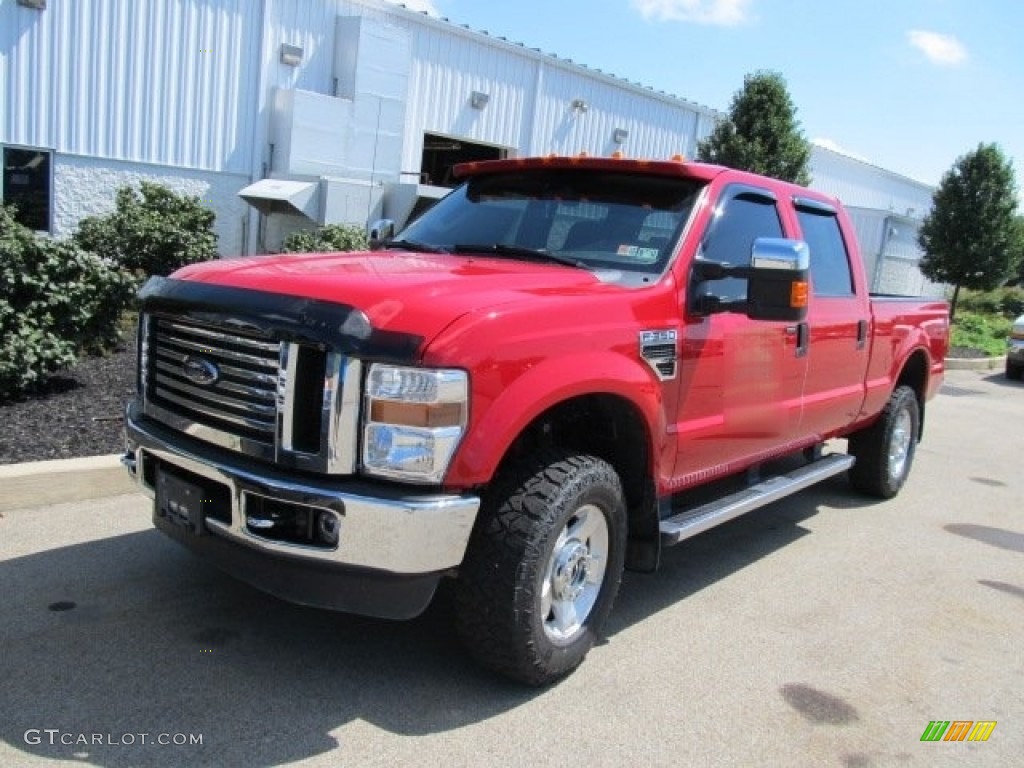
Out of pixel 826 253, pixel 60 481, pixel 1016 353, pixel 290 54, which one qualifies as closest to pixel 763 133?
pixel 1016 353

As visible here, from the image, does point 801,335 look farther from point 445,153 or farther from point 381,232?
point 445,153

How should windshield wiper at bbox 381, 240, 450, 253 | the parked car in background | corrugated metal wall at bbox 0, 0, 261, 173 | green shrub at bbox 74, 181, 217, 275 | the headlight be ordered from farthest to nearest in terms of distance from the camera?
the parked car in background → corrugated metal wall at bbox 0, 0, 261, 173 → green shrub at bbox 74, 181, 217, 275 → windshield wiper at bbox 381, 240, 450, 253 → the headlight

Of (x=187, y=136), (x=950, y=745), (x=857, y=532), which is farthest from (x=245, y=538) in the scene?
(x=187, y=136)

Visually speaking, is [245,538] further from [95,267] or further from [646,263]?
[95,267]

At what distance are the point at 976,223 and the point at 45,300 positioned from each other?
863 inches

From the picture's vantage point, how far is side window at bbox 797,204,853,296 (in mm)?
5164

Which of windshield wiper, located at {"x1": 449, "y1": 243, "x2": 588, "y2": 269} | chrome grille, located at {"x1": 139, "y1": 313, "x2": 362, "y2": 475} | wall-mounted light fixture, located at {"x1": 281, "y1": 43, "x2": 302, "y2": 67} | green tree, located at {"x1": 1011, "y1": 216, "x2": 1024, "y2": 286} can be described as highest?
wall-mounted light fixture, located at {"x1": 281, "y1": 43, "x2": 302, "y2": 67}

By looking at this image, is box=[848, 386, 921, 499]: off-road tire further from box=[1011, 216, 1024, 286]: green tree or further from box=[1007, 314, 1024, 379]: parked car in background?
box=[1011, 216, 1024, 286]: green tree

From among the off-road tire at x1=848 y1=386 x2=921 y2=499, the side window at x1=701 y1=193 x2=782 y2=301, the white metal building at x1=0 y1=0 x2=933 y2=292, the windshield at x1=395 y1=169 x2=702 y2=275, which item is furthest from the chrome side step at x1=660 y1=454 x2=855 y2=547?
the white metal building at x1=0 y1=0 x2=933 y2=292

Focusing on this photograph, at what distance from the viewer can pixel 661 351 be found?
3.71m

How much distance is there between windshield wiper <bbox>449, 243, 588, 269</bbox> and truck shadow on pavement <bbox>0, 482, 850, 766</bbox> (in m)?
1.64

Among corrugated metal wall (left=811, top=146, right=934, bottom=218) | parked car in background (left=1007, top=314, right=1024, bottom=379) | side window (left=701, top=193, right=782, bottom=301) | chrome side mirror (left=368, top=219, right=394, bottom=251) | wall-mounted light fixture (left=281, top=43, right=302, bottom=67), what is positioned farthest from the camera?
corrugated metal wall (left=811, top=146, right=934, bottom=218)

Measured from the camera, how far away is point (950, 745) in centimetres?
332

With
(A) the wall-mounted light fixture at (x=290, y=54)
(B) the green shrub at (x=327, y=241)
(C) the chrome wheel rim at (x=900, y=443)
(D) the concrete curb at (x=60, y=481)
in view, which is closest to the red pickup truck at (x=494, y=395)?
(D) the concrete curb at (x=60, y=481)
